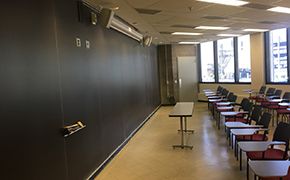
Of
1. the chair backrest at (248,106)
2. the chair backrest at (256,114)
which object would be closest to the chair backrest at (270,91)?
the chair backrest at (248,106)

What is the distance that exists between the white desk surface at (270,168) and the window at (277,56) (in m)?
7.79

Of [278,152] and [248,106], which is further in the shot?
[248,106]

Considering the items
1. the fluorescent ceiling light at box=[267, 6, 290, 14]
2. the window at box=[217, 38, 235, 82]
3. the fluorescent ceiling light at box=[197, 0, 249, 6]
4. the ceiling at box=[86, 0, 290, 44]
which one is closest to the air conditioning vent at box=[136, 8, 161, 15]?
the ceiling at box=[86, 0, 290, 44]

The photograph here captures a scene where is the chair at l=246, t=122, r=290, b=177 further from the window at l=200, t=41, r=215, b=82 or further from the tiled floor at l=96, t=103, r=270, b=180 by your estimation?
the window at l=200, t=41, r=215, b=82

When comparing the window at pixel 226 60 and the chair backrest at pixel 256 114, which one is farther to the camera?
the window at pixel 226 60

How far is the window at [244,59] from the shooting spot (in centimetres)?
1105

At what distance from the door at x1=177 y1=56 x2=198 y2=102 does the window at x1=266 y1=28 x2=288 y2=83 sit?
3.78m

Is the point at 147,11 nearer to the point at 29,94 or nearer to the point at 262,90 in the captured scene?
the point at 29,94

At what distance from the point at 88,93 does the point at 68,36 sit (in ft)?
3.22

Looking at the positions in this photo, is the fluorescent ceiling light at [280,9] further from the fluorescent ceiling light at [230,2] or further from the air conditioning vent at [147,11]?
the air conditioning vent at [147,11]

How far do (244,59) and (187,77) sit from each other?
2.75m

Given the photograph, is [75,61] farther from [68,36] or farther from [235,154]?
[235,154]

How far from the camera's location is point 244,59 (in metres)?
11.3

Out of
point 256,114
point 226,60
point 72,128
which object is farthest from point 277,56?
point 72,128
